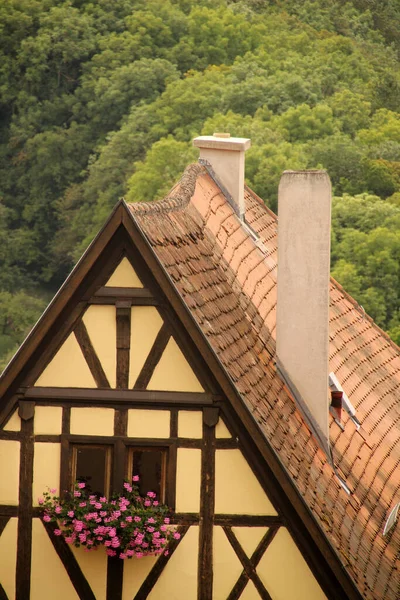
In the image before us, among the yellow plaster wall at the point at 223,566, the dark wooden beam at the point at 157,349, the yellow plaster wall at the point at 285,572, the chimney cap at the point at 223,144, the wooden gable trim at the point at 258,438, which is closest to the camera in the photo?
the wooden gable trim at the point at 258,438

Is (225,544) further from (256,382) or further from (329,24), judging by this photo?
(329,24)

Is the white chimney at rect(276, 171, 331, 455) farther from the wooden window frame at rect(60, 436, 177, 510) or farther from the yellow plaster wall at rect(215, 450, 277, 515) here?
the wooden window frame at rect(60, 436, 177, 510)

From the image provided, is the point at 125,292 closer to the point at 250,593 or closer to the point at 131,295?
the point at 131,295

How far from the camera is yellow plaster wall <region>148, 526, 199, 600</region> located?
35.3 feet

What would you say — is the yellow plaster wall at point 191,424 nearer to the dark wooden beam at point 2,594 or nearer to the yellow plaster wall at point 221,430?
the yellow plaster wall at point 221,430

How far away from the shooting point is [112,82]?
3885 inches

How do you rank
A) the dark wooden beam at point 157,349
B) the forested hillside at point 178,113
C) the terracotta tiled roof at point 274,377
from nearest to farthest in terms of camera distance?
1. the dark wooden beam at point 157,349
2. the terracotta tiled roof at point 274,377
3. the forested hillside at point 178,113

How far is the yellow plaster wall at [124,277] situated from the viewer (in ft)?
35.4

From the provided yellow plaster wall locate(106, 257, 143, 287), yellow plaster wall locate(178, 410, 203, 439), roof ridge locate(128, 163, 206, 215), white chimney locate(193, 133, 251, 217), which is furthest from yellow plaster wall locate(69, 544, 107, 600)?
white chimney locate(193, 133, 251, 217)

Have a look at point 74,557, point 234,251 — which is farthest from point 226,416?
point 234,251

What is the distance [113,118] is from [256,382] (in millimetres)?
87258

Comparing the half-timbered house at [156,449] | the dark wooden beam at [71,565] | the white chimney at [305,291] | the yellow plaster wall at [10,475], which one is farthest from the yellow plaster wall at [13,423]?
the white chimney at [305,291]

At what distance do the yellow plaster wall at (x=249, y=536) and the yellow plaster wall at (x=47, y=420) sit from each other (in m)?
1.48

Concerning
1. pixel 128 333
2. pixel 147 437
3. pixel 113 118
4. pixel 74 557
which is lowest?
pixel 113 118
